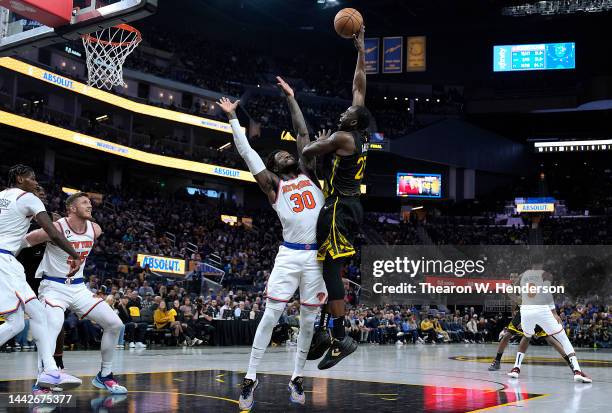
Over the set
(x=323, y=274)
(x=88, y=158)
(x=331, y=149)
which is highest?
(x=88, y=158)

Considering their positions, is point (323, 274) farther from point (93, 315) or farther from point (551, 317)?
point (551, 317)

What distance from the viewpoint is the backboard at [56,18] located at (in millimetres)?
8453

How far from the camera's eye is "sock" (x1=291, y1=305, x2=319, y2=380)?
662cm

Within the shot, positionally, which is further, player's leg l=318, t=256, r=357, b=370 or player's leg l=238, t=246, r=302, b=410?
player's leg l=238, t=246, r=302, b=410

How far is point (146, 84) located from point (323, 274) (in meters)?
38.4

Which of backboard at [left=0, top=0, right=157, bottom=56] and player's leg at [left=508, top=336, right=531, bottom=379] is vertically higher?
backboard at [left=0, top=0, right=157, bottom=56]

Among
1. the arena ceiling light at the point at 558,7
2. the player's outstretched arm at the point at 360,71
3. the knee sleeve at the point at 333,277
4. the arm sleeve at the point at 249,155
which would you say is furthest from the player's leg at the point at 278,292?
the arena ceiling light at the point at 558,7

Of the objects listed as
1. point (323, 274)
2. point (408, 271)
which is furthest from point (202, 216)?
point (323, 274)

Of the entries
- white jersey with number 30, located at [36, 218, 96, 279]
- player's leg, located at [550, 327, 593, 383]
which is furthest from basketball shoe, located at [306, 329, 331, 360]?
player's leg, located at [550, 327, 593, 383]

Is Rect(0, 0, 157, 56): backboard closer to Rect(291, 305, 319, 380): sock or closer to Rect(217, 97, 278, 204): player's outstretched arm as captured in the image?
Rect(217, 97, 278, 204): player's outstretched arm

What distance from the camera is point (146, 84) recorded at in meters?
42.6

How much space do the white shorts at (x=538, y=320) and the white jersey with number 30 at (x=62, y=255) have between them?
732cm

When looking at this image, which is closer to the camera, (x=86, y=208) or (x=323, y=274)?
(x=323, y=274)

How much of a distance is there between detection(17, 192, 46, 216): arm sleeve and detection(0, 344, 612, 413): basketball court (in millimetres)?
1921
